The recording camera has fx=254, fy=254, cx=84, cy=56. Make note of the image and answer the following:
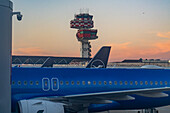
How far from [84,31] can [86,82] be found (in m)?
110

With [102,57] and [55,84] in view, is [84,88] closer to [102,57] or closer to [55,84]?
[55,84]

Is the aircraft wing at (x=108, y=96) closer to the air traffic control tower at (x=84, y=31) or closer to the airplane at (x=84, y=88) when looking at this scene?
the airplane at (x=84, y=88)

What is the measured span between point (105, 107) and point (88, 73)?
2.67m

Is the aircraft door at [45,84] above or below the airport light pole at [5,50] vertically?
below

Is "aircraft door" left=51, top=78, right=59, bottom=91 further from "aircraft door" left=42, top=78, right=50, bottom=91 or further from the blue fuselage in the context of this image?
"aircraft door" left=42, top=78, right=50, bottom=91

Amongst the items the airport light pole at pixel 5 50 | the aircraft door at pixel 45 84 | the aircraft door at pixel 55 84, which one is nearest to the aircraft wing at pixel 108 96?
the aircraft door at pixel 45 84

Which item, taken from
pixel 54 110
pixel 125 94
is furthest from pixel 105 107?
pixel 54 110

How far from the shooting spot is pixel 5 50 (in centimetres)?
646

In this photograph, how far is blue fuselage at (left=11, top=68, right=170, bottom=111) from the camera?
51.7 feet

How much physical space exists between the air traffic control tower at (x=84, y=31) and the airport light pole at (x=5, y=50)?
393 feet

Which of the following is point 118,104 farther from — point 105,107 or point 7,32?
point 7,32

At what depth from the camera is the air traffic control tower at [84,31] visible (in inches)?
4998

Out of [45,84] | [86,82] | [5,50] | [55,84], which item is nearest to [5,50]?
[5,50]

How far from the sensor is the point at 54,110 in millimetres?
12781
